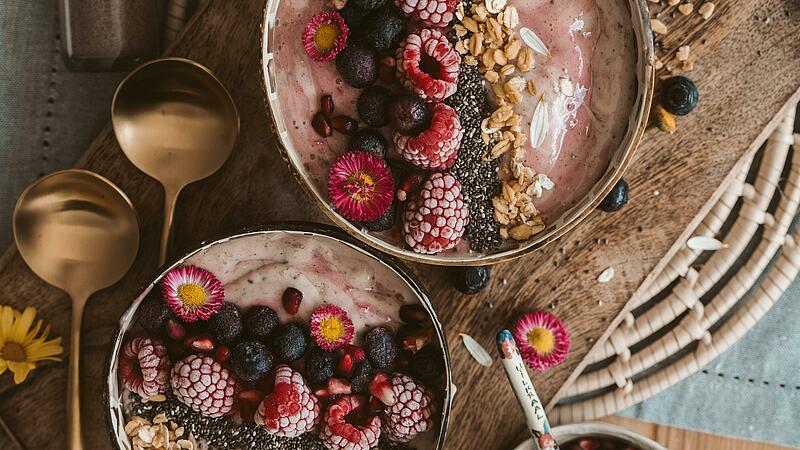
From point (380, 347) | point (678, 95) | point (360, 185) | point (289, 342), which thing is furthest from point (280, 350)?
point (678, 95)

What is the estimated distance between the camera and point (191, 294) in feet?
3.32

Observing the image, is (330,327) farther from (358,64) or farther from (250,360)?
(358,64)

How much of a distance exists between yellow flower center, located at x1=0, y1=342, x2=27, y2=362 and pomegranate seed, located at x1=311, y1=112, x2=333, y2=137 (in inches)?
23.0

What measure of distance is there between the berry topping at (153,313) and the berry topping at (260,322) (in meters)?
0.11

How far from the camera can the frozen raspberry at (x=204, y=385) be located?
39.4 inches

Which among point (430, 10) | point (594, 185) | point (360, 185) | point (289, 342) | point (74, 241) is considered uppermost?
point (430, 10)

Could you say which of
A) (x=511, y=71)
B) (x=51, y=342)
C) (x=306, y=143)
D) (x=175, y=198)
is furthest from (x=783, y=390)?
(x=51, y=342)

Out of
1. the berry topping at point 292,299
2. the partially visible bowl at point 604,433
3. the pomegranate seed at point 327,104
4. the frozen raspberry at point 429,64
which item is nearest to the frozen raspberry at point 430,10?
the frozen raspberry at point 429,64

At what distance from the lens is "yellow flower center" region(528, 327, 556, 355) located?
45.2 inches

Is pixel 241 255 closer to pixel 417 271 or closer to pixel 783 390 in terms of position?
pixel 417 271

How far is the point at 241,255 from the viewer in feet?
3.42

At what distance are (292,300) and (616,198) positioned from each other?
0.50 m

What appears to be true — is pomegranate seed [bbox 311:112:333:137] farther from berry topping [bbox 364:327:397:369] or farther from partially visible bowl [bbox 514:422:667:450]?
partially visible bowl [bbox 514:422:667:450]

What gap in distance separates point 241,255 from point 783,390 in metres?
0.97
